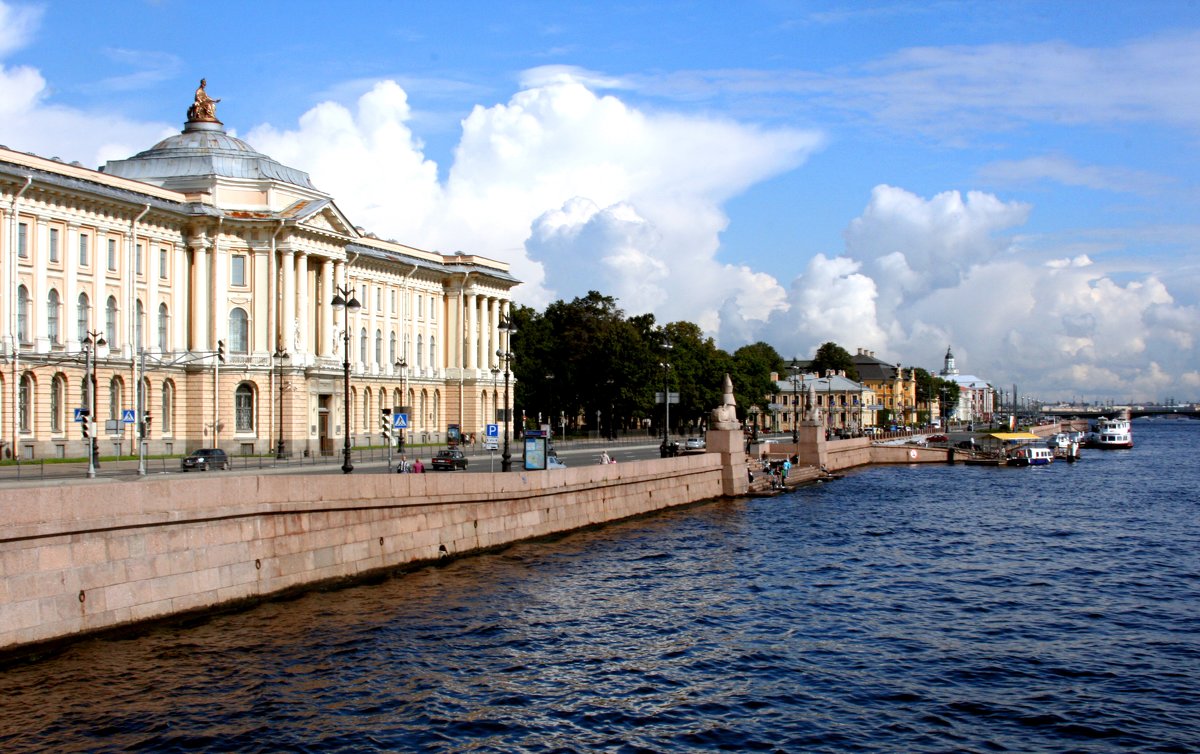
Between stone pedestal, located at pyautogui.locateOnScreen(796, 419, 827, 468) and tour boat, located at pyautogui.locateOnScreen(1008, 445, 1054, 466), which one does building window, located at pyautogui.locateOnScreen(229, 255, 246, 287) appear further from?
tour boat, located at pyautogui.locateOnScreen(1008, 445, 1054, 466)

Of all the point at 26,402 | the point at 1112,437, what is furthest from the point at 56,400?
the point at 1112,437

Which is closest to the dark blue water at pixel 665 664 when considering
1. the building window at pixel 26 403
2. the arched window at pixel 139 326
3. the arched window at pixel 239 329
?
the building window at pixel 26 403

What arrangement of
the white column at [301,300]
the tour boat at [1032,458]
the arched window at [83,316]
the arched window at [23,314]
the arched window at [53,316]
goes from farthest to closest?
the tour boat at [1032,458] < the white column at [301,300] < the arched window at [83,316] < the arched window at [53,316] < the arched window at [23,314]

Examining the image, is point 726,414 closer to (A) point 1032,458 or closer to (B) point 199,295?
(B) point 199,295

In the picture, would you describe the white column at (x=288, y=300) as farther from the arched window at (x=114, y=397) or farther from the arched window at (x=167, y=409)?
the arched window at (x=114, y=397)

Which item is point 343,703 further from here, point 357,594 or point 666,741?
point 357,594

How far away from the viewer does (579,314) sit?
110688mm

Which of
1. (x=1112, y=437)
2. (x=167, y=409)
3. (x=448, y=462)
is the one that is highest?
(x=167, y=409)

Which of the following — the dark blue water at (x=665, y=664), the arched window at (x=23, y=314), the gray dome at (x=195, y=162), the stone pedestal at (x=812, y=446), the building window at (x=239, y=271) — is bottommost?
the dark blue water at (x=665, y=664)

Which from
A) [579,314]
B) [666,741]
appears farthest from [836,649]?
Result: [579,314]

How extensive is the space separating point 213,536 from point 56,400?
1462 inches

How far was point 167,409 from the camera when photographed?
6394 centimetres

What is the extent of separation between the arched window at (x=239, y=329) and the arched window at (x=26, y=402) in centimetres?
1615

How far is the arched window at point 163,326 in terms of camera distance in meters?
64.6
